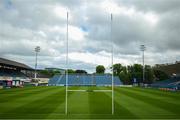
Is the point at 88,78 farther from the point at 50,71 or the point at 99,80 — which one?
the point at 50,71

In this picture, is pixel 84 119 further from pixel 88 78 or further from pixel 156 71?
pixel 156 71

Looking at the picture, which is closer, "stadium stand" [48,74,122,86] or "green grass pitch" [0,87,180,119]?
"green grass pitch" [0,87,180,119]

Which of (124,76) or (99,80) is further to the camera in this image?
(124,76)

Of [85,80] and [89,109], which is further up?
[85,80]

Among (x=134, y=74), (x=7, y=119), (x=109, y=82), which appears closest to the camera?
(x=7, y=119)

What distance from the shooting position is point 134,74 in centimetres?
12450

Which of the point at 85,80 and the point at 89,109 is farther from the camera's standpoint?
the point at 85,80

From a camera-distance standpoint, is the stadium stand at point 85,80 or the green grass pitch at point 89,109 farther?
the stadium stand at point 85,80

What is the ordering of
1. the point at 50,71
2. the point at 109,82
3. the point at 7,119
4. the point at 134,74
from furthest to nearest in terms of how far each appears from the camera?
the point at 50,71
the point at 134,74
the point at 109,82
the point at 7,119

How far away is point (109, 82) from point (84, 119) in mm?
92629

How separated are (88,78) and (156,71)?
33.7 meters

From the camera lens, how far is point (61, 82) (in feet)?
363

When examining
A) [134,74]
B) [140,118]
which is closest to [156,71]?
[134,74]

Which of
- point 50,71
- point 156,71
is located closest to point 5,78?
point 156,71
